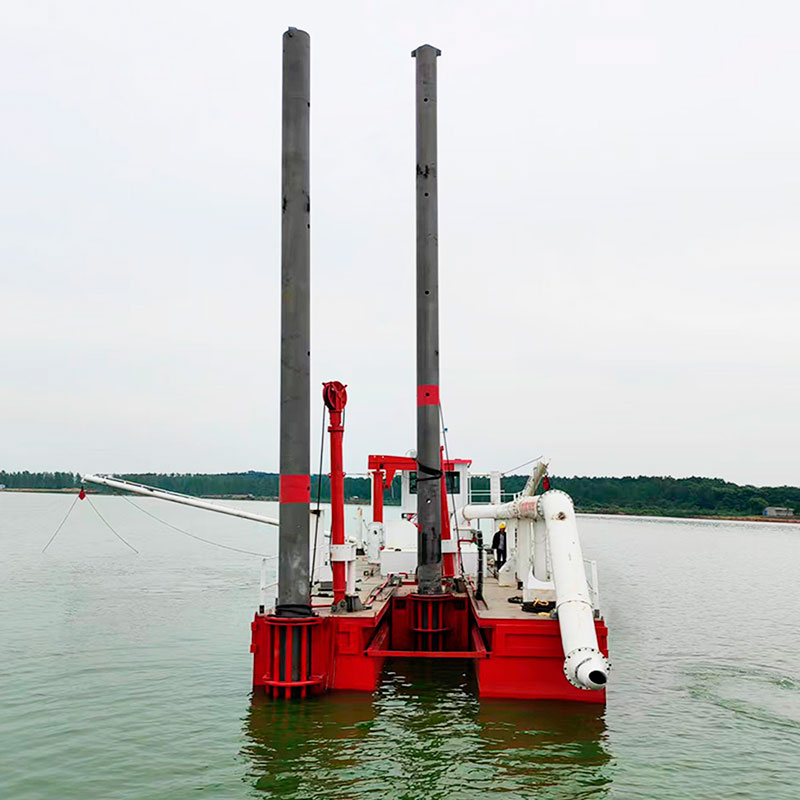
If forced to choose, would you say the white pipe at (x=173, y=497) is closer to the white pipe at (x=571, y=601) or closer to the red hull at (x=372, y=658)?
the red hull at (x=372, y=658)

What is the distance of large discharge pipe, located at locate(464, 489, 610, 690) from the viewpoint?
503 inches

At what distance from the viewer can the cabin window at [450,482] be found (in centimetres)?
2769

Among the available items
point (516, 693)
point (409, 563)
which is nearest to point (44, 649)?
point (409, 563)

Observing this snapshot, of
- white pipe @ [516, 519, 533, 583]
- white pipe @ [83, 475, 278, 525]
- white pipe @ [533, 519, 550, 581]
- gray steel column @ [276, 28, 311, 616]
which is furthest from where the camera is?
white pipe @ [83, 475, 278, 525]

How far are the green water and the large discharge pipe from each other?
4.50 ft

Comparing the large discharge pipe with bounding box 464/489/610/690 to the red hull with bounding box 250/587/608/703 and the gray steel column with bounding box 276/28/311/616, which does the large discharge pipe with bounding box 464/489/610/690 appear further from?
the gray steel column with bounding box 276/28/311/616

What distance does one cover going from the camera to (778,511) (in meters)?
135

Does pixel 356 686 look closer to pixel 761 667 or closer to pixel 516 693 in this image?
pixel 516 693

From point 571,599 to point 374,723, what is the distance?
420 cm

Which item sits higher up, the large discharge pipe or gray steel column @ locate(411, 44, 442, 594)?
gray steel column @ locate(411, 44, 442, 594)

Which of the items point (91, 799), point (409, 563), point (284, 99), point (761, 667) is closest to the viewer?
point (91, 799)

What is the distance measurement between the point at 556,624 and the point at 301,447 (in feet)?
19.1

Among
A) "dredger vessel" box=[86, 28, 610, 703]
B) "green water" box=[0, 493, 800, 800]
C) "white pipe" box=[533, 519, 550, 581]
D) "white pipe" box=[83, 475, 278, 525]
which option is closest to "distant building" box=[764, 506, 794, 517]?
"green water" box=[0, 493, 800, 800]

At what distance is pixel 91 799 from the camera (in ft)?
35.7
